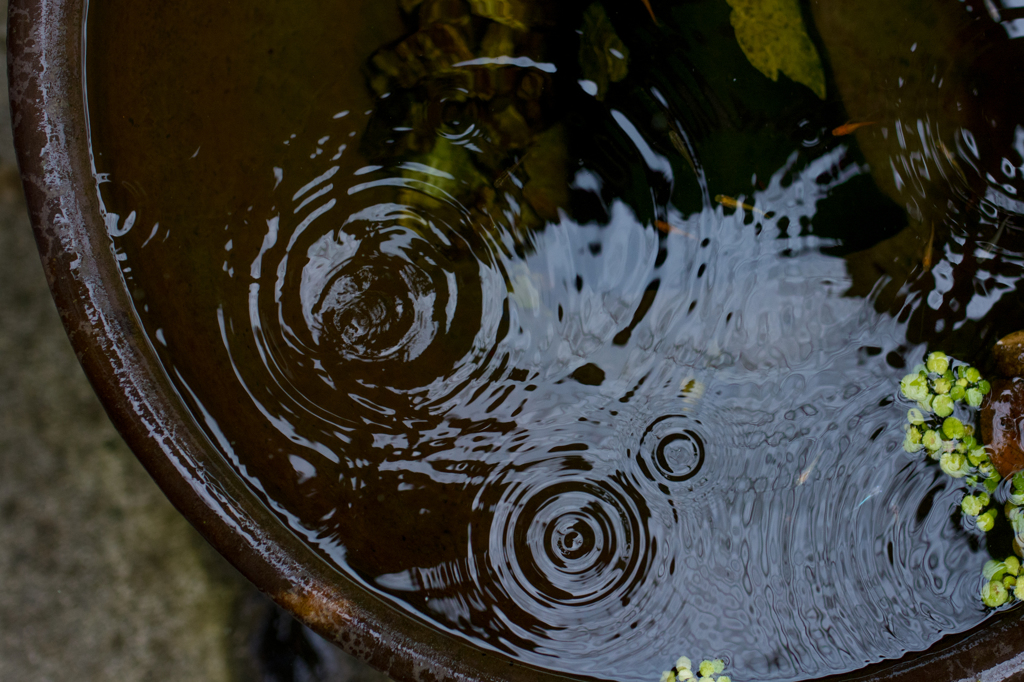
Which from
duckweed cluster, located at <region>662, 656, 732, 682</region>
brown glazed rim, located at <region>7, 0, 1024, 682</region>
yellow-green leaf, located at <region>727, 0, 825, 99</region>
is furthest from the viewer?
yellow-green leaf, located at <region>727, 0, 825, 99</region>

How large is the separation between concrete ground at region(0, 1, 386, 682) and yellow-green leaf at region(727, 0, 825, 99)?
5.68 feet

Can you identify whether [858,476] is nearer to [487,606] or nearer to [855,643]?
[855,643]

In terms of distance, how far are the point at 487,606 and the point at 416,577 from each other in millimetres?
141

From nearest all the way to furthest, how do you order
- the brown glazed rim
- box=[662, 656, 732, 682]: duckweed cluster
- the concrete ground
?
the brown glazed rim
box=[662, 656, 732, 682]: duckweed cluster
the concrete ground

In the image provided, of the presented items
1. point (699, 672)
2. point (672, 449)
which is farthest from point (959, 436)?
point (699, 672)

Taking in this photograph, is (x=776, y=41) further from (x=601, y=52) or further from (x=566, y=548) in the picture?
(x=566, y=548)

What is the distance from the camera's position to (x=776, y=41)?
4.50 feet

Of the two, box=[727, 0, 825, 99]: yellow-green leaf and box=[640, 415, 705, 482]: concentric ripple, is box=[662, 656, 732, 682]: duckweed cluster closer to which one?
box=[640, 415, 705, 482]: concentric ripple

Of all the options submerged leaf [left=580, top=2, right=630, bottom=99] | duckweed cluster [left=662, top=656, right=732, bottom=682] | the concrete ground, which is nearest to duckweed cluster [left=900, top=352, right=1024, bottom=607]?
duckweed cluster [left=662, top=656, right=732, bottom=682]

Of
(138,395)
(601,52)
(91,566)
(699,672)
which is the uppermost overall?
(601,52)

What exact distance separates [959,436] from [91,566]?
2.07 metres

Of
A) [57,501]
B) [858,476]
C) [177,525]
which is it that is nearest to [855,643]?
[858,476]

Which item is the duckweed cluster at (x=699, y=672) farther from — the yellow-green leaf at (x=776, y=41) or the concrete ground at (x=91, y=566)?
the yellow-green leaf at (x=776, y=41)

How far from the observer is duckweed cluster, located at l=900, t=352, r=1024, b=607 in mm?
1298
